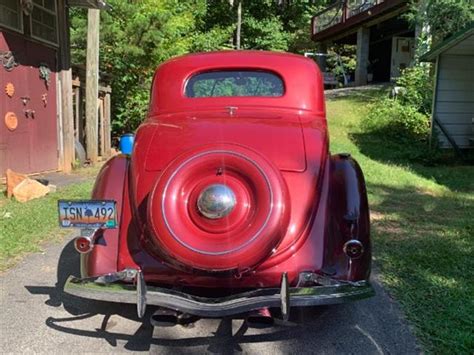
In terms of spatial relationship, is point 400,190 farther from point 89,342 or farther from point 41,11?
point 41,11

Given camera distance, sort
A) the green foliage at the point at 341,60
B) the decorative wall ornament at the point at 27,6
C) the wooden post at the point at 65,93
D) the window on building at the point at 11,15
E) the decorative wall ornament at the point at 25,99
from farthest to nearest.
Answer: the green foliage at the point at 341,60 → the wooden post at the point at 65,93 → the decorative wall ornament at the point at 25,99 → the decorative wall ornament at the point at 27,6 → the window on building at the point at 11,15

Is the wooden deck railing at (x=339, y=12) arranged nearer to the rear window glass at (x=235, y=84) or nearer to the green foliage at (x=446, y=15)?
the green foliage at (x=446, y=15)

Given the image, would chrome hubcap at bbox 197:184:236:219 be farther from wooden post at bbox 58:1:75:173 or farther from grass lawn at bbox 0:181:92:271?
wooden post at bbox 58:1:75:173

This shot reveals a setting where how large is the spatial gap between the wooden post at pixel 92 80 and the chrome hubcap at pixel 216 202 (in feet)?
29.0

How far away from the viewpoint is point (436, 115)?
12.4 meters

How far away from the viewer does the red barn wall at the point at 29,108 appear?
28.4ft

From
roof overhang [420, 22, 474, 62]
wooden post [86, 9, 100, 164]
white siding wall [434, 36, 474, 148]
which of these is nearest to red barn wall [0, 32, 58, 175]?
wooden post [86, 9, 100, 164]

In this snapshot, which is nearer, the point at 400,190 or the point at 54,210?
the point at 54,210

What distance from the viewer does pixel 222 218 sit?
125 inches

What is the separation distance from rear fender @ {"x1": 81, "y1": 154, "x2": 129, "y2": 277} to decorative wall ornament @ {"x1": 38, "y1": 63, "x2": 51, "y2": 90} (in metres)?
6.59

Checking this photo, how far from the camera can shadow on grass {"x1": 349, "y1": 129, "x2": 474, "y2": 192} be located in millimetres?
9617

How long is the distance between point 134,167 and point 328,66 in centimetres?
2645

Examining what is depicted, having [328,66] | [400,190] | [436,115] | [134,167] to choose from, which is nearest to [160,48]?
[436,115]

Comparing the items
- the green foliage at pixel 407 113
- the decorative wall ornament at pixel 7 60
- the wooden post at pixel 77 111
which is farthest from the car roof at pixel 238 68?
the green foliage at pixel 407 113
